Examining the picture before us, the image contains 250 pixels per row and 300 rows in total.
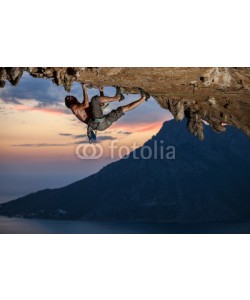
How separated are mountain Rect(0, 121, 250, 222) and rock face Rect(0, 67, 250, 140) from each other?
7075cm

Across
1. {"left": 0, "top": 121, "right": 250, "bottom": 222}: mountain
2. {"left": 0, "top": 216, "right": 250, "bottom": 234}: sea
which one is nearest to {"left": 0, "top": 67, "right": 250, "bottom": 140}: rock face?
{"left": 0, "top": 216, "right": 250, "bottom": 234}: sea

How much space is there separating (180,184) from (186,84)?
10026 cm

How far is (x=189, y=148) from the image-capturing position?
10475cm

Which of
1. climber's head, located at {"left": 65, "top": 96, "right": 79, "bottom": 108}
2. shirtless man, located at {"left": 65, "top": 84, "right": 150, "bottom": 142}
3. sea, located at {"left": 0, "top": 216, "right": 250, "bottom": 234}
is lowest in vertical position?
sea, located at {"left": 0, "top": 216, "right": 250, "bottom": 234}

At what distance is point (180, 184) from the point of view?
358 ft

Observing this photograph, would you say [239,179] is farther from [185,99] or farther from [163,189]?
[185,99]

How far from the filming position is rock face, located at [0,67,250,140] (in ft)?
30.8

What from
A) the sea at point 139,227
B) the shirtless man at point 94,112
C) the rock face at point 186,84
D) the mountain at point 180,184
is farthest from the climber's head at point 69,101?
the mountain at point 180,184

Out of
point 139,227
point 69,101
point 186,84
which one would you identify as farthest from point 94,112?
point 139,227

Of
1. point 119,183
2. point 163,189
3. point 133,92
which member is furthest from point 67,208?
point 133,92

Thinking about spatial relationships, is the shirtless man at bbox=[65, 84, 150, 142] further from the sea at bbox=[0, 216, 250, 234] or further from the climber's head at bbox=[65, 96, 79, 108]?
the sea at bbox=[0, 216, 250, 234]

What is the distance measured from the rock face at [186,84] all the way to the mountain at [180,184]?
70.8 m
